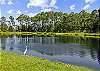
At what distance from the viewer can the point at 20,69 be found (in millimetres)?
25906

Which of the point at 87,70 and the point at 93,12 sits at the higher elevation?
the point at 93,12

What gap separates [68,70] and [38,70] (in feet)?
15.3

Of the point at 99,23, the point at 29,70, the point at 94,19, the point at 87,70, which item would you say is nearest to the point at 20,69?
the point at 29,70

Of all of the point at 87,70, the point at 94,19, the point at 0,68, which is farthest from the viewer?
the point at 94,19

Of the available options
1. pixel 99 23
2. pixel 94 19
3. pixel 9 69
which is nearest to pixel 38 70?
pixel 9 69

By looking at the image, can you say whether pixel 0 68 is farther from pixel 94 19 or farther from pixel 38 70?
pixel 94 19

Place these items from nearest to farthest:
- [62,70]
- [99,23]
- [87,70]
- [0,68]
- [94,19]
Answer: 1. [0,68]
2. [62,70]
3. [87,70]
4. [99,23]
5. [94,19]

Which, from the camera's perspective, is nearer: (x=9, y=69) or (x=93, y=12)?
(x=9, y=69)

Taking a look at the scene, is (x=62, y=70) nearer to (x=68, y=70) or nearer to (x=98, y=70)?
(x=68, y=70)

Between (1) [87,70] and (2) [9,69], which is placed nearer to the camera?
(2) [9,69]

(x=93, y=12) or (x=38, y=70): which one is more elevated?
(x=93, y=12)

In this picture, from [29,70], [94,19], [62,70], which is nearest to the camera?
[29,70]

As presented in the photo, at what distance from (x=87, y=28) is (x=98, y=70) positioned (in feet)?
528

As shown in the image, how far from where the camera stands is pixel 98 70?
35.1 metres
